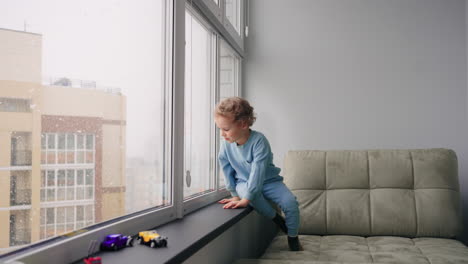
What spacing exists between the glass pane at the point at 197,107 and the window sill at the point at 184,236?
212mm

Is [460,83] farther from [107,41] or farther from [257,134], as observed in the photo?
[107,41]

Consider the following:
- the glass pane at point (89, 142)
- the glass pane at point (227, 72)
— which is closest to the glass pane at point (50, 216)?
the glass pane at point (89, 142)

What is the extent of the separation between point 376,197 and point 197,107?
1.21m

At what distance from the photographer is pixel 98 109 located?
1289 millimetres

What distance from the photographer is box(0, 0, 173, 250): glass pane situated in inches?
38.5

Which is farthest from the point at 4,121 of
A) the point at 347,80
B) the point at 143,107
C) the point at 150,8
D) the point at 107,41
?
the point at 347,80

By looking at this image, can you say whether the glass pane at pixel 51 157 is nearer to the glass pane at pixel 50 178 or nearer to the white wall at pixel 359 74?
the glass pane at pixel 50 178

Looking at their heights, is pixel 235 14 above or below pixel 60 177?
above

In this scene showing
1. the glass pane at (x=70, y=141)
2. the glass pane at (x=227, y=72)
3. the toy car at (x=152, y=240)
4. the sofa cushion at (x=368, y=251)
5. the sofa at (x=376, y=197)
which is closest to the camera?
the glass pane at (x=70, y=141)

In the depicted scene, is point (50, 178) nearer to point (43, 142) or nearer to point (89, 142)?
point (43, 142)

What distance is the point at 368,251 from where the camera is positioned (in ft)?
6.97

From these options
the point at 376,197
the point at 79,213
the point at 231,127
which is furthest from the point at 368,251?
A: the point at 79,213

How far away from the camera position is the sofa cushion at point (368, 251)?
76.4 inches

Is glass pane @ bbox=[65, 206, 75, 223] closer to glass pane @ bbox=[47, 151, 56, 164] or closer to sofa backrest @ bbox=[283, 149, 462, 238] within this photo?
glass pane @ bbox=[47, 151, 56, 164]
